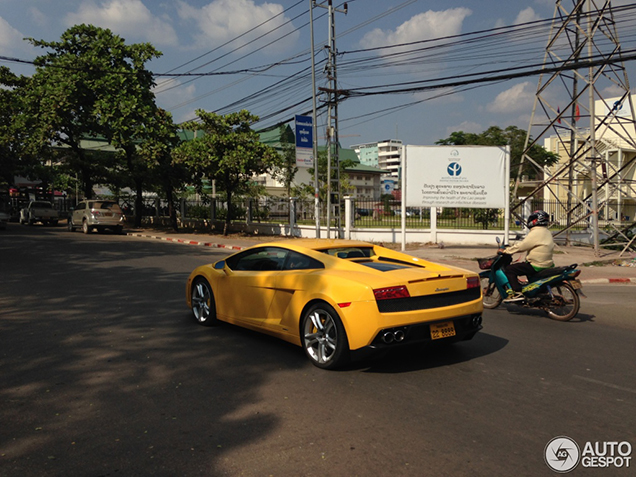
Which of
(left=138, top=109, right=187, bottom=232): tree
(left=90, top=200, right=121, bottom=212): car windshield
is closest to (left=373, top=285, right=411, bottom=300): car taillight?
(left=138, top=109, right=187, bottom=232): tree

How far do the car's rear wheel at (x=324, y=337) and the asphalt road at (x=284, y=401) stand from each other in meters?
0.14

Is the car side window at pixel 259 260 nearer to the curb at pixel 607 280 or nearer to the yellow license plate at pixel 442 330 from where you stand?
the yellow license plate at pixel 442 330

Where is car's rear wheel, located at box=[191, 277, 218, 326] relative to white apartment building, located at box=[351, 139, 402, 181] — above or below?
below

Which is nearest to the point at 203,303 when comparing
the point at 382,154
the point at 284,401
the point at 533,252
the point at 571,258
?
the point at 284,401

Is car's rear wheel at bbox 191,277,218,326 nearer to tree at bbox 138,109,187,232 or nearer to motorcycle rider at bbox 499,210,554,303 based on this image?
motorcycle rider at bbox 499,210,554,303

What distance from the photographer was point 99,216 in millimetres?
27922

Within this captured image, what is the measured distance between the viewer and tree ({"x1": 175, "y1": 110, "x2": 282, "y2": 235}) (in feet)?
83.9

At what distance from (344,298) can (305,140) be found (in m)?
18.0

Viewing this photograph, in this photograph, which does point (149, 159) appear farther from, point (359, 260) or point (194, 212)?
point (359, 260)

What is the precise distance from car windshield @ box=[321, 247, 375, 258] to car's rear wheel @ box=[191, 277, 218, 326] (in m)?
1.91

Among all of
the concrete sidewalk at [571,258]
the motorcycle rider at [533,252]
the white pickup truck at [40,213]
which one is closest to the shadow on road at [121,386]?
the motorcycle rider at [533,252]

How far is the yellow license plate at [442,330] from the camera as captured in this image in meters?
5.30

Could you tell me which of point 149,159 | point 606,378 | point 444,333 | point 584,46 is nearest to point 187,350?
point 444,333

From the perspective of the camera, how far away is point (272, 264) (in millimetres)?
6410
